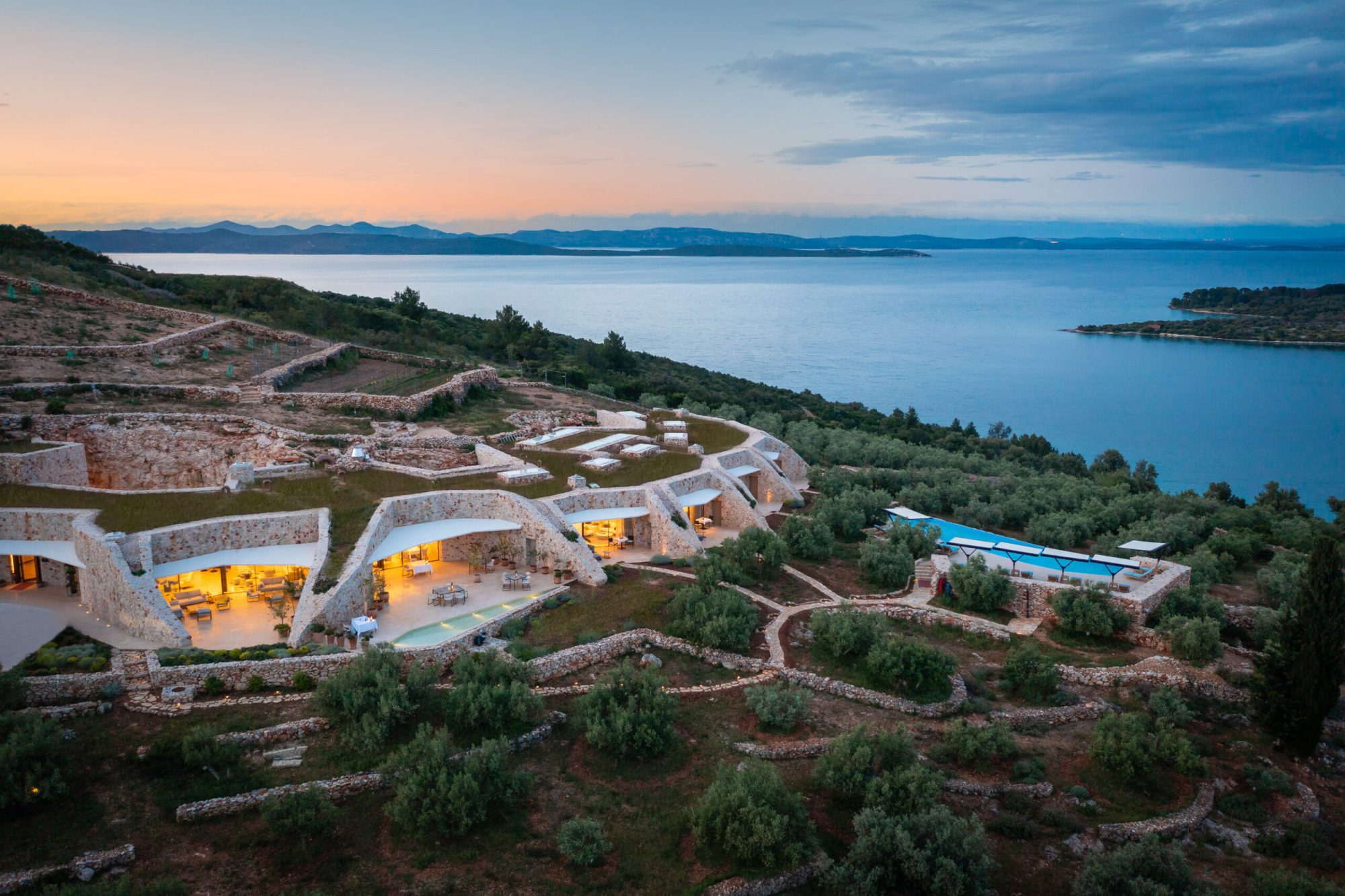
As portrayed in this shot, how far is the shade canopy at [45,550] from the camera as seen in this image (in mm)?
19094

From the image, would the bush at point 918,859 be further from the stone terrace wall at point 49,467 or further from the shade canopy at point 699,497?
the stone terrace wall at point 49,467

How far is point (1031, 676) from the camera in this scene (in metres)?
17.5

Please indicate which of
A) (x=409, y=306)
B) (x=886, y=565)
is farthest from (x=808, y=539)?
(x=409, y=306)

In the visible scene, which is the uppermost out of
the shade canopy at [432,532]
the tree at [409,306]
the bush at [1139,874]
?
the tree at [409,306]

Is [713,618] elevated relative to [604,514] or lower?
lower

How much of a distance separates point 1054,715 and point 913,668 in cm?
302

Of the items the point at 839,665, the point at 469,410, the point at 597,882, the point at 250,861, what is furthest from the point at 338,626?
the point at 469,410

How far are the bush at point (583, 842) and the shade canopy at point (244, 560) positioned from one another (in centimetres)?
1028

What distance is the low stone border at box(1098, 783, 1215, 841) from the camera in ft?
43.7

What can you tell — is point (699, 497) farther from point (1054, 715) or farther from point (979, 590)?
point (1054, 715)

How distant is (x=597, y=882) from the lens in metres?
11.7

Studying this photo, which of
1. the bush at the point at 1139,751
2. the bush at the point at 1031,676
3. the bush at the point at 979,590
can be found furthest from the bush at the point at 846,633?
the bush at the point at 1139,751

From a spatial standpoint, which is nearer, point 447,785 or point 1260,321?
point 447,785

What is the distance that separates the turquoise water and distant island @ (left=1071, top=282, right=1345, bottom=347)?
11225cm
